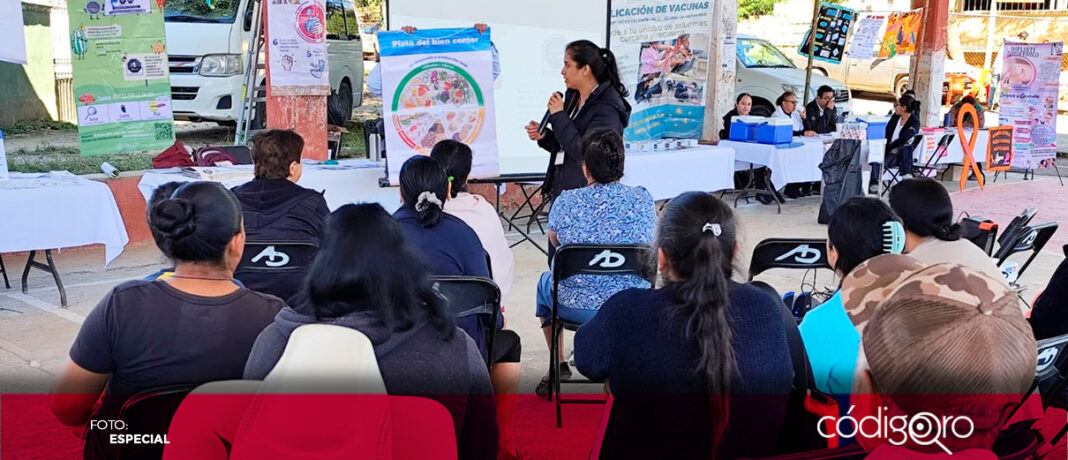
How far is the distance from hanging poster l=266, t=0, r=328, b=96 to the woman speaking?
284cm

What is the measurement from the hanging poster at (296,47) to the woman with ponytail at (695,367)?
5544mm

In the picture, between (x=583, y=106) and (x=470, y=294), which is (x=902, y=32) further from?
(x=470, y=294)

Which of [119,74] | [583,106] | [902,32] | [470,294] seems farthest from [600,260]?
[902,32]

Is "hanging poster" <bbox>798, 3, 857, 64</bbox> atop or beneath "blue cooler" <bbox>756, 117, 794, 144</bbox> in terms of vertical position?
atop

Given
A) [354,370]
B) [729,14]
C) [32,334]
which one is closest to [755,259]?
[354,370]

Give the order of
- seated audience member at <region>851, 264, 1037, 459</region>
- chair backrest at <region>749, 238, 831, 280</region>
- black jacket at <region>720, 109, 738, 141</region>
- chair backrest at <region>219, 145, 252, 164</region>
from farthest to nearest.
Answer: black jacket at <region>720, 109, 738, 141</region> → chair backrest at <region>219, 145, 252, 164</region> → chair backrest at <region>749, 238, 831, 280</region> → seated audience member at <region>851, 264, 1037, 459</region>

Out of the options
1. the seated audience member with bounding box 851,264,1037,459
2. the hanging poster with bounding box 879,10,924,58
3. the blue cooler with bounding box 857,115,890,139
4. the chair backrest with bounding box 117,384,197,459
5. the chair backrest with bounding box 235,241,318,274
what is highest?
the hanging poster with bounding box 879,10,924,58

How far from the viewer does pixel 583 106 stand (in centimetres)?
525

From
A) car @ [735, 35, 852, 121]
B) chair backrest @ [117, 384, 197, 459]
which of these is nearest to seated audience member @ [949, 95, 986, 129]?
car @ [735, 35, 852, 121]

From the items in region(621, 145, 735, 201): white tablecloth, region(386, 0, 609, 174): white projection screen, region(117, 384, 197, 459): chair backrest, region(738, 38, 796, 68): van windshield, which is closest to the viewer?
region(117, 384, 197, 459): chair backrest

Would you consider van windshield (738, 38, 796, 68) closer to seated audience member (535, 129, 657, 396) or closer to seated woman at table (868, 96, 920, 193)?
seated woman at table (868, 96, 920, 193)

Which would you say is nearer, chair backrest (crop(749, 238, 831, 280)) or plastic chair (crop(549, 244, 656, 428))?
chair backrest (crop(749, 238, 831, 280))

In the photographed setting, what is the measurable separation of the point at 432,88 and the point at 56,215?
2206 millimetres

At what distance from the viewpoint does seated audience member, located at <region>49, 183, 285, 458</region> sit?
2.27 metres
